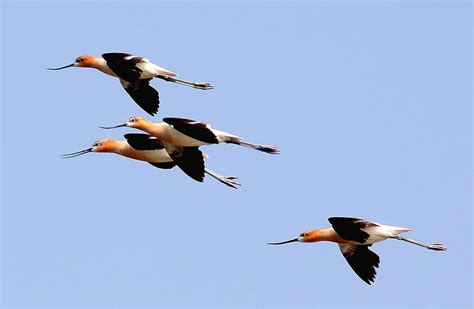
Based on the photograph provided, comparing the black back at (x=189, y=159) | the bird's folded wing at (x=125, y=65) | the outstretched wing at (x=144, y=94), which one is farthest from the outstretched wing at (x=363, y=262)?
the bird's folded wing at (x=125, y=65)

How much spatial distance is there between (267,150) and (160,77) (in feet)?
7.48

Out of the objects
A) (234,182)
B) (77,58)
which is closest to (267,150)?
(234,182)

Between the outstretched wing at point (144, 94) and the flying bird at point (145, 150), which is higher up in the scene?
the outstretched wing at point (144, 94)

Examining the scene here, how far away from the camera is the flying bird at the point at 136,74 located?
3192 cm

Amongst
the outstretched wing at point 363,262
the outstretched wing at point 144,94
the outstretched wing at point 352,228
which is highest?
the outstretched wing at point 144,94

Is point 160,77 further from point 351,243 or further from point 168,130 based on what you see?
point 351,243

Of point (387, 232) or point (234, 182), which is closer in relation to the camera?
point (387, 232)

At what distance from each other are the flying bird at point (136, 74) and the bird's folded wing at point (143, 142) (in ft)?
1.44

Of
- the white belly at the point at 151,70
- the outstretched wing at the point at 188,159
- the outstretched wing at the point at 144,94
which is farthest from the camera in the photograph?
the outstretched wing at the point at 144,94

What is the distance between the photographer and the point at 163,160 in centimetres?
3269

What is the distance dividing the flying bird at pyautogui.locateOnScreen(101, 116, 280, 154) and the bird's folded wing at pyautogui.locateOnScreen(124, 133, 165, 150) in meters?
0.36

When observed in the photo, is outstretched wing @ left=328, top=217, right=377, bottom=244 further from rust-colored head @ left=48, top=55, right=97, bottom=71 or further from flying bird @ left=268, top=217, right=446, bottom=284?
rust-colored head @ left=48, top=55, right=97, bottom=71

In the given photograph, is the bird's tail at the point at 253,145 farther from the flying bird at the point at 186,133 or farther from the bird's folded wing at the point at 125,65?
the bird's folded wing at the point at 125,65

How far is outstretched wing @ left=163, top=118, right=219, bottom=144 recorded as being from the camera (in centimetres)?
3044
